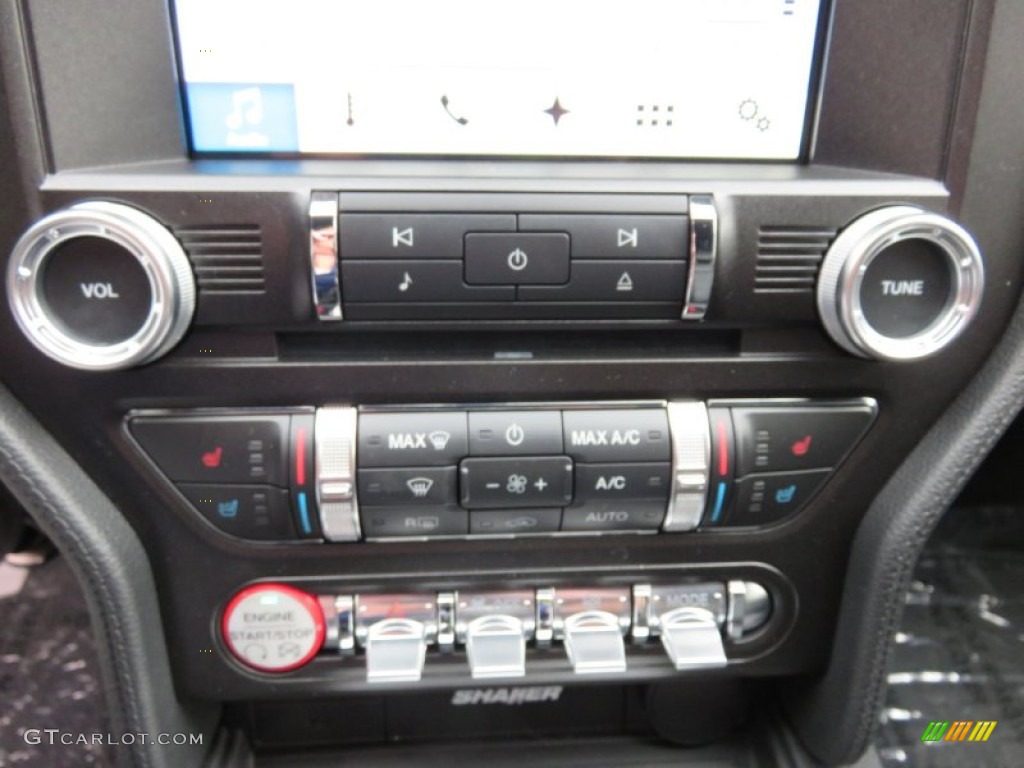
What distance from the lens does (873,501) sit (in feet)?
2.10

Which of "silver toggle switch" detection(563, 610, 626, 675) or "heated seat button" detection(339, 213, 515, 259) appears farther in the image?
"silver toggle switch" detection(563, 610, 626, 675)

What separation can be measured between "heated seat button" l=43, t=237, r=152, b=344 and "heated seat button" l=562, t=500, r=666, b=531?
318 mm

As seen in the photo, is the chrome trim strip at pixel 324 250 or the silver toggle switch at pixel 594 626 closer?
the chrome trim strip at pixel 324 250

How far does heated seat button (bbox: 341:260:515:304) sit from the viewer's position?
0.52 metres

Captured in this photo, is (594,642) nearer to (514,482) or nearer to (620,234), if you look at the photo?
(514,482)

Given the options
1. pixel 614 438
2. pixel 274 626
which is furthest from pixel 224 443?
pixel 614 438

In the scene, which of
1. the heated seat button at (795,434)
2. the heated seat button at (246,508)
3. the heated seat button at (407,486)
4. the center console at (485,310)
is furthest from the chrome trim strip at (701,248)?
the heated seat button at (246,508)

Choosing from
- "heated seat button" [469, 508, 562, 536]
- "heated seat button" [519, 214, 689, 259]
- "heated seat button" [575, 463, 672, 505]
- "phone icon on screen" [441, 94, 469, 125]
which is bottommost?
"heated seat button" [469, 508, 562, 536]

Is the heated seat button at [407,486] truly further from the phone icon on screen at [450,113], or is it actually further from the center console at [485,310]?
the phone icon on screen at [450,113]

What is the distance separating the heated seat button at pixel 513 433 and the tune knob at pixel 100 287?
0.20 meters

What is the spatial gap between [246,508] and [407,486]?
0.12 m

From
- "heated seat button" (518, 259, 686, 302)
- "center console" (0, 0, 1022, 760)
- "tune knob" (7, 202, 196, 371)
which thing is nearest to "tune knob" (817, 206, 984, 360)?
"center console" (0, 0, 1022, 760)

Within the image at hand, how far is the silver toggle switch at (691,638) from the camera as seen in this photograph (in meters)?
0.63

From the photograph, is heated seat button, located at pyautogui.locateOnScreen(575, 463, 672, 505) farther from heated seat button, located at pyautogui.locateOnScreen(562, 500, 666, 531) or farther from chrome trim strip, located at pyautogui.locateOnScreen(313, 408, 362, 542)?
chrome trim strip, located at pyautogui.locateOnScreen(313, 408, 362, 542)
